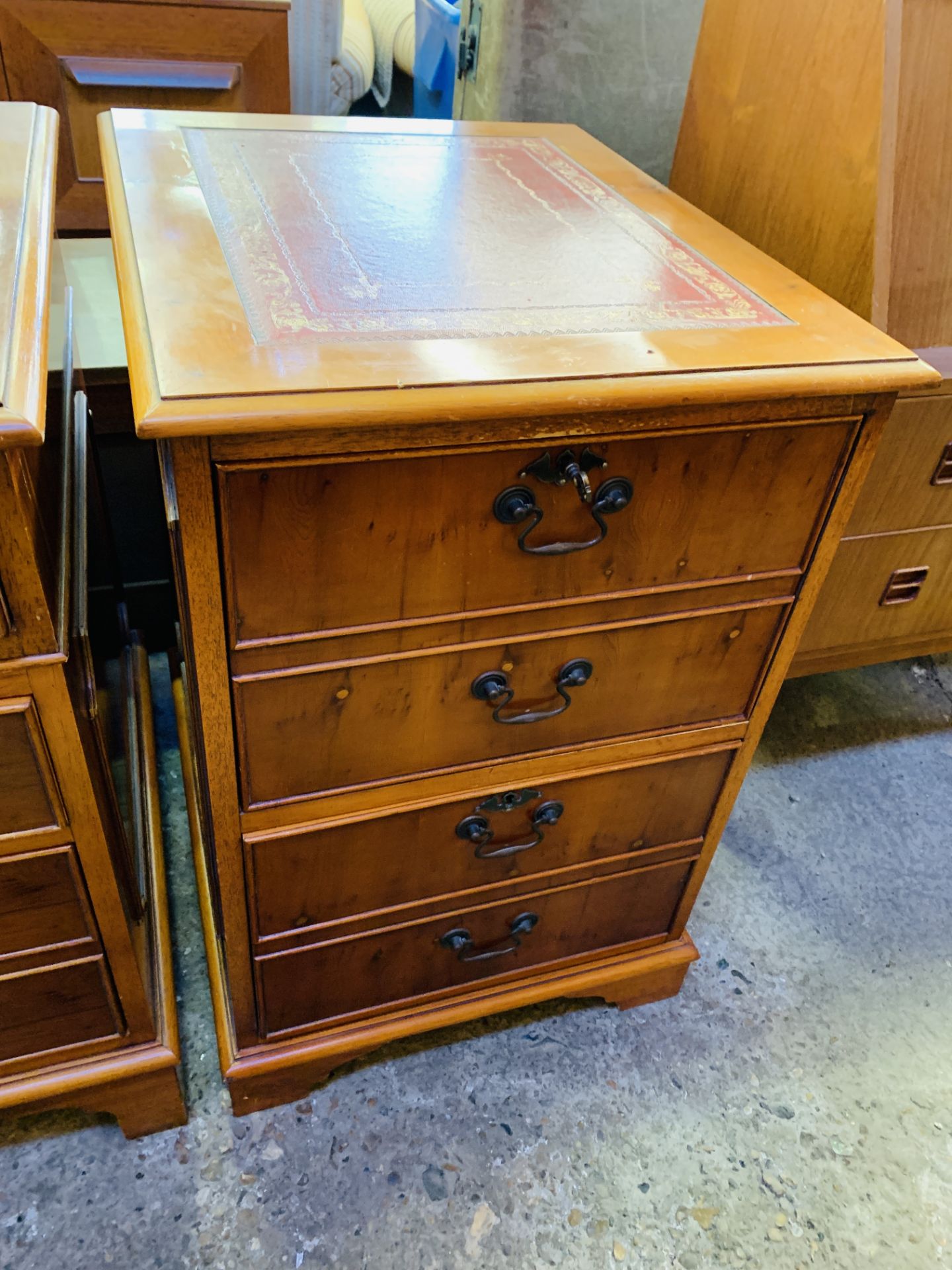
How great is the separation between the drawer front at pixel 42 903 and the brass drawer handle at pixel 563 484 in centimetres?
51

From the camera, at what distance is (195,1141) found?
1.13 meters

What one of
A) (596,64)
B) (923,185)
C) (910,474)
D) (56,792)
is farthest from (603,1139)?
(596,64)

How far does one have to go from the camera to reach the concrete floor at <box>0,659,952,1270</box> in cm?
107

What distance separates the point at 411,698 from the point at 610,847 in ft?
1.28

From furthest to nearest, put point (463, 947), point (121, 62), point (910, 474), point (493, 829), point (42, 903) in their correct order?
point (121, 62) < point (910, 474) < point (463, 947) < point (493, 829) < point (42, 903)

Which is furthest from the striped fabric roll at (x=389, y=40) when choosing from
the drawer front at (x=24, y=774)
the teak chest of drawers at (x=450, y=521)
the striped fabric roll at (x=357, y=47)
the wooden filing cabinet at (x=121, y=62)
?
the drawer front at (x=24, y=774)

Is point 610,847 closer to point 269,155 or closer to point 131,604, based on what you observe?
point 269,155

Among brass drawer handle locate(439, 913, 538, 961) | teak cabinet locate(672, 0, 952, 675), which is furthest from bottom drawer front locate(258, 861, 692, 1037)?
teak cabinet locate(672, 0, 952, 675)

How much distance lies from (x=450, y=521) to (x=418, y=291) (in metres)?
0.22

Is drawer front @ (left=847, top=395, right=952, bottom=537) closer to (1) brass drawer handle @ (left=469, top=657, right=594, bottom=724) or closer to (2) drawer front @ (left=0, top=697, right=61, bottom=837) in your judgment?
(1) brass drawer handle @ (left=469, top=657, right=594, bottom=724)

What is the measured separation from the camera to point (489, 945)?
116 centimetres

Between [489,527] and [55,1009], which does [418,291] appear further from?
[55,1009]

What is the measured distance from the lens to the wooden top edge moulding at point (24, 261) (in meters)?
0.60

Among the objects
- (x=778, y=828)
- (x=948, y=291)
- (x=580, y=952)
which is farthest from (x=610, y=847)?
(x=948, y=291)
